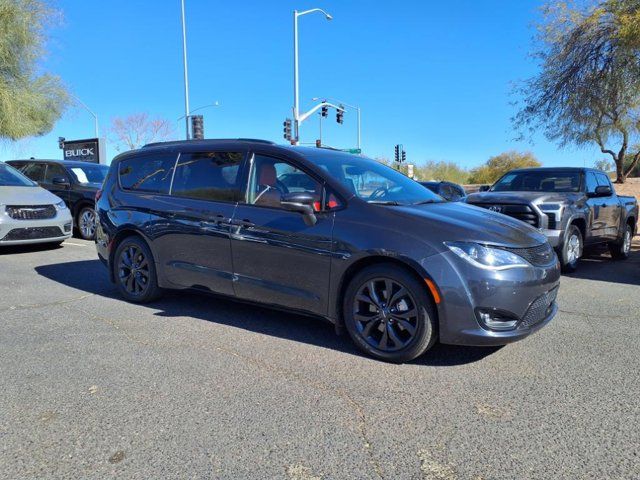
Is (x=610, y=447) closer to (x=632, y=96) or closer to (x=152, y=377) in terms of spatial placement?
(x=152, y=377)

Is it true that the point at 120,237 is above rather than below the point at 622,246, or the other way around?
above

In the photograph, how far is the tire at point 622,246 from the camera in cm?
963

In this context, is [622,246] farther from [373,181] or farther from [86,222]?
[86,222]

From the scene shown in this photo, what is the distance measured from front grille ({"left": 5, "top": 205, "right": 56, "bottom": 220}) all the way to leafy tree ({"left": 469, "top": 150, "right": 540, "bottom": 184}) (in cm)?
4684

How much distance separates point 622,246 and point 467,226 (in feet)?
24.0

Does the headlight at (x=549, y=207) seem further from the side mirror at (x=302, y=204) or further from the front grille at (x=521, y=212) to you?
the side mirror at (x=302, y=204)

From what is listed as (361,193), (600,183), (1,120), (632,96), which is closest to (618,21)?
(632,96)

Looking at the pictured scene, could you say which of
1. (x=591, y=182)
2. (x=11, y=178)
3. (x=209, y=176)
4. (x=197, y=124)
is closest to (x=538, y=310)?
(x=209, y=176)

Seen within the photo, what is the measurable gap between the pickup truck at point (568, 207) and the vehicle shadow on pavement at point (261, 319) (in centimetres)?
393

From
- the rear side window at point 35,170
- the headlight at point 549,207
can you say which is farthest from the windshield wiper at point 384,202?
the rear side window at point 35,170

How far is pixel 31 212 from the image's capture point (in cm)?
899

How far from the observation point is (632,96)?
1286 cm

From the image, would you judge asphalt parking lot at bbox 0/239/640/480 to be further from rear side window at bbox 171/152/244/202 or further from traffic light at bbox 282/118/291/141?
traffic light at bbox 282/118/291/141

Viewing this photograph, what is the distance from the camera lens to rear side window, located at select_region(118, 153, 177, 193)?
18.1 ft
